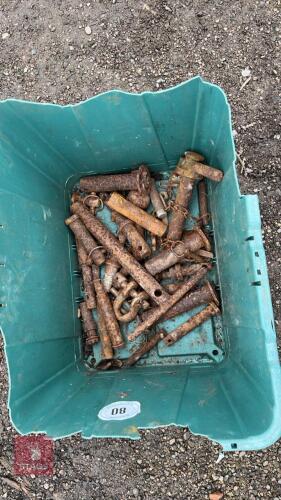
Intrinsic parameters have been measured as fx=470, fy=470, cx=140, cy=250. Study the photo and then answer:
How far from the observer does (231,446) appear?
184 cm

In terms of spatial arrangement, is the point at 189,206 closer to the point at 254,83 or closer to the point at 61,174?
the point at 61,174

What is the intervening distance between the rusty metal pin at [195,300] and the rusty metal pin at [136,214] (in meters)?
0.38

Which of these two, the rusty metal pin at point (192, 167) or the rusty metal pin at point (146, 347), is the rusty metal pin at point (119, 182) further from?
the rusty metal pin at point (146, 347)

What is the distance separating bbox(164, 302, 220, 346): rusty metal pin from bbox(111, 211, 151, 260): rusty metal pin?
0.44 metres

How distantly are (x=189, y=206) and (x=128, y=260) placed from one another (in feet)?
1.64

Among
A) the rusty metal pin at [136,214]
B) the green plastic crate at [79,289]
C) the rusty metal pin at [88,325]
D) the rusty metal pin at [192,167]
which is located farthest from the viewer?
the rusty metal pin at [88,325]

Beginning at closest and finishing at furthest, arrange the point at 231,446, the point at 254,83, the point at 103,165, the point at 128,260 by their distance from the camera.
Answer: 1. the point at 231,446
2. the point at 128,260
3. the point at 103,165
4. the point at 254,83

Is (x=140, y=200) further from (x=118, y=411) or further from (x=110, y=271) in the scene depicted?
(x=118, y=411)

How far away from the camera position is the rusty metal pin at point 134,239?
2.64 meters

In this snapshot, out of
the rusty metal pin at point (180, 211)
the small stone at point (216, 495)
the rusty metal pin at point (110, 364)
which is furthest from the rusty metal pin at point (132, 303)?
the small stone at point (216, 495)

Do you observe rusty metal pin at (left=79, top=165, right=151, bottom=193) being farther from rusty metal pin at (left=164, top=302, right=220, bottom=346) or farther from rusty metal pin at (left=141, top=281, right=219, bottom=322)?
rusty metal pin at (left=164, top=302, right=220, bottom=346)

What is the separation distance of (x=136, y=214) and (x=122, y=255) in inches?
9.6

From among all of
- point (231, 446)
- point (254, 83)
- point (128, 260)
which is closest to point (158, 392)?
point (231, 446)

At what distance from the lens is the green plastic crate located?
203cm
